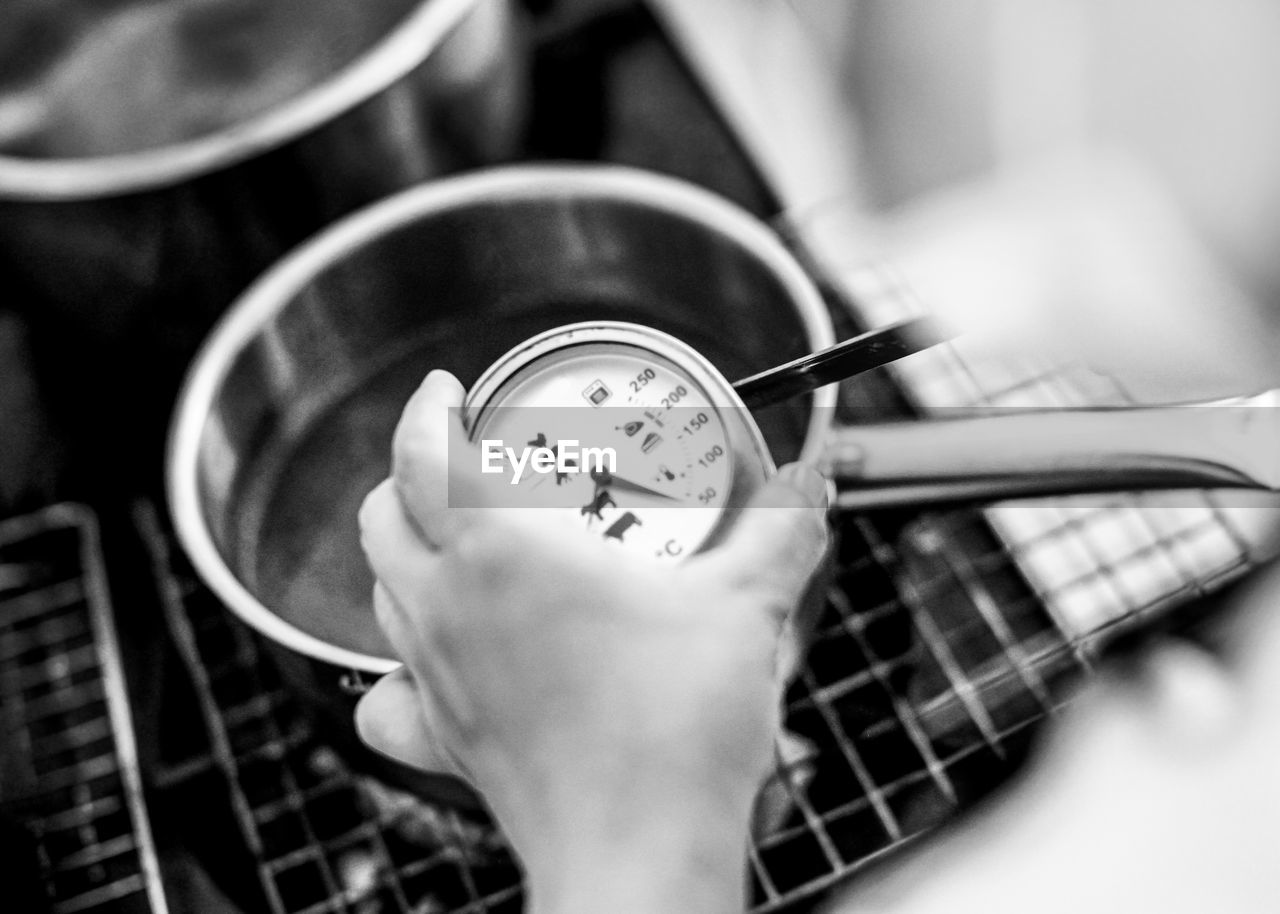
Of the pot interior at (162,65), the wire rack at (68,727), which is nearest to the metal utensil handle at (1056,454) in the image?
the wire rack at (68,727)

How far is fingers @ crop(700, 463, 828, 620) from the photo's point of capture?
0.31 metres

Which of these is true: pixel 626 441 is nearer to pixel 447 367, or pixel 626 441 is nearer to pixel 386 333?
pixel 447 367

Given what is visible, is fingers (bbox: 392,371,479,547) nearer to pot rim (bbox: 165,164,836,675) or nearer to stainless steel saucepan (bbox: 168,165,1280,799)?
stainless steel saucepan (bbox: 168,165,1280,799)

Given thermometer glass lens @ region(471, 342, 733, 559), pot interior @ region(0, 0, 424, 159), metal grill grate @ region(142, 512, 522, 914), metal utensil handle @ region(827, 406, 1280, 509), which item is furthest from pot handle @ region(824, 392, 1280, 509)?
pot interior @ region(0, 0, 424, 159)

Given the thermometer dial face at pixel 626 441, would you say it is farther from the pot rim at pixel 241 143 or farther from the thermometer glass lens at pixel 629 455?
the pot rim at pixel 241 143

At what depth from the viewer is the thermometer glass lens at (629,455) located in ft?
1.02

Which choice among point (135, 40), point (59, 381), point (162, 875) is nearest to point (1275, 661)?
point (162, 875)

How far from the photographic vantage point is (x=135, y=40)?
88cm

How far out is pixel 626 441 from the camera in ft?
1.04

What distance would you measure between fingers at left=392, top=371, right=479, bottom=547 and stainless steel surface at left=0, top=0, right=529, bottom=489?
1.02ft

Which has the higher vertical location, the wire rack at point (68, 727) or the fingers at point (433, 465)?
the wire rack at point (68, 727)

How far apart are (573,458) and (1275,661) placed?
0.41 meters

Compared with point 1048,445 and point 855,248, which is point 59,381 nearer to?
point 855,248
